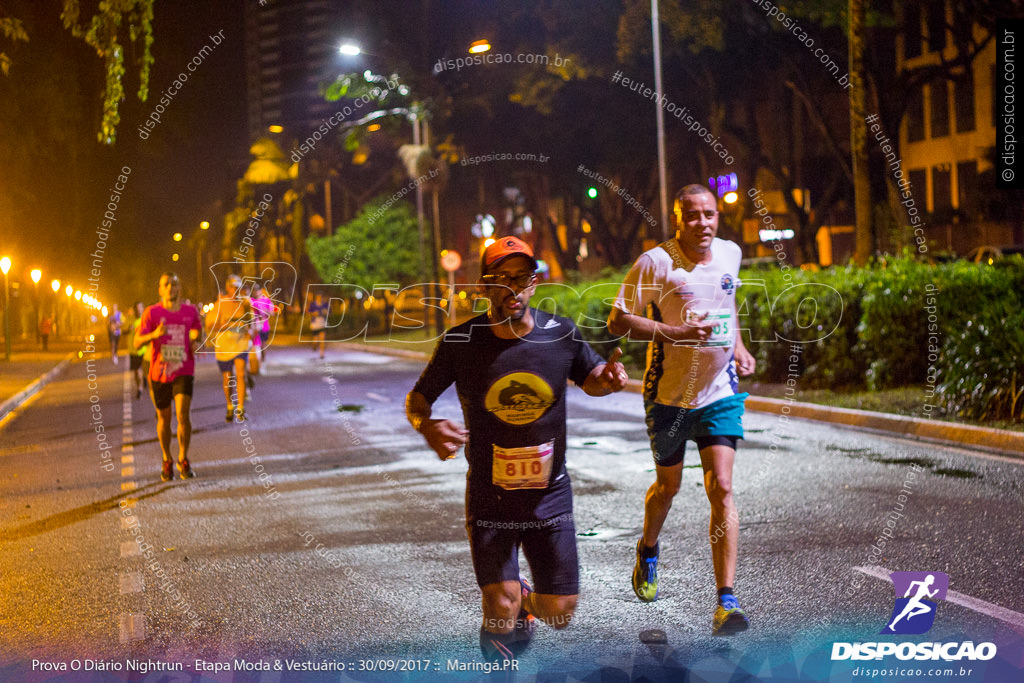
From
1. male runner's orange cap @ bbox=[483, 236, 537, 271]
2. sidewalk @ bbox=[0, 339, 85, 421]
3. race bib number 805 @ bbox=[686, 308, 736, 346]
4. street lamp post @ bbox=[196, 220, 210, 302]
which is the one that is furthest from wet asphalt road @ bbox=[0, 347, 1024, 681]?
street lamp post @ bbox=[196, 220, 210, 302]

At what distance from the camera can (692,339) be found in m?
5.23

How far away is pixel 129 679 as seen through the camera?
15.5 ft

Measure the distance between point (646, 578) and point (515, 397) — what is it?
182 centimetres

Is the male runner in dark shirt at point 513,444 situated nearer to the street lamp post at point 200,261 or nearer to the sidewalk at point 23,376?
the sidewalk at point 23,376

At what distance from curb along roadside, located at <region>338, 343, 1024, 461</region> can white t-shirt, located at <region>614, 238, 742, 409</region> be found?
5889 mm

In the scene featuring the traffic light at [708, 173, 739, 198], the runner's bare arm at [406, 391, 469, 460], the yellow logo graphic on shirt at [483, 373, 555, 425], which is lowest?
the runner's bare arm at [406, 391, 469, 460]

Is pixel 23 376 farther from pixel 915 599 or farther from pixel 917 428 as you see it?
pixel 915 599

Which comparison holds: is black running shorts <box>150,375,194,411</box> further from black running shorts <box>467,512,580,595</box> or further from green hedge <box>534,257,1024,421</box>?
green hedge <box>534,257,1024,421</box>

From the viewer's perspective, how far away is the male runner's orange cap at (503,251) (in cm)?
393

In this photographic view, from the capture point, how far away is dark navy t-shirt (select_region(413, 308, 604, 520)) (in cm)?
400

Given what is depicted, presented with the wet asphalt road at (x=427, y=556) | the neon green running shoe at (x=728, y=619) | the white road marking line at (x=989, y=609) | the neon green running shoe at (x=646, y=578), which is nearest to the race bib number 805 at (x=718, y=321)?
the neon green running shoe at (x=646, y=578)

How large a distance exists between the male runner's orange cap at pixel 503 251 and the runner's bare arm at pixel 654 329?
46.8 inches

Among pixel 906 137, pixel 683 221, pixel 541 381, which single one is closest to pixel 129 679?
pixel 541 381

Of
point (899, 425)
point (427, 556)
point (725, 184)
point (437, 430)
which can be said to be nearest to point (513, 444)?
point (437, 430)
